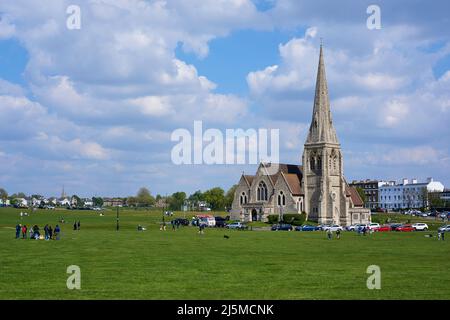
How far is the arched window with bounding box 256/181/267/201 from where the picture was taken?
5015 inches

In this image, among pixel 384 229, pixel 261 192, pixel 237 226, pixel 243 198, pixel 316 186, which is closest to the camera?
pixel 384 229

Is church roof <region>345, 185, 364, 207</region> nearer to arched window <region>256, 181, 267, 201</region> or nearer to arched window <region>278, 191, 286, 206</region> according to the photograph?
arched window <region>278, 191, 286, 206</region>

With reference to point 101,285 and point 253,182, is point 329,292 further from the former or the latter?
point 253,182

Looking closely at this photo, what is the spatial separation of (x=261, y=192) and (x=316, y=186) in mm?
11920

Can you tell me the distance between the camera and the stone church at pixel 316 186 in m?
120

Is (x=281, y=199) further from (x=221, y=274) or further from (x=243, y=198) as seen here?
(x=221, y=274)

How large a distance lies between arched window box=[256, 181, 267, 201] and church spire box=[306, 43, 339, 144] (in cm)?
1276

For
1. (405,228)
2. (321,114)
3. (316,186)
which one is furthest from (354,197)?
(405,228)

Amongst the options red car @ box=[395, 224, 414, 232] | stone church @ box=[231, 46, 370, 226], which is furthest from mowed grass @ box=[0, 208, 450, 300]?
stone church @ box=[231, 46, 370, 226]

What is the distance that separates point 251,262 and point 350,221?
88471 millimetres

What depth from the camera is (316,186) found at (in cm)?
12231

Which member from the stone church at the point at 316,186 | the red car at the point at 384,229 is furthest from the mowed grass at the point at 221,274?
the stone church at the point at 316,186

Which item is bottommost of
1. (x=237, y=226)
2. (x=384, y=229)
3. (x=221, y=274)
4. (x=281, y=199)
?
(x=221, y=274)

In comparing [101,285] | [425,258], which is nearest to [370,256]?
[425,258]
